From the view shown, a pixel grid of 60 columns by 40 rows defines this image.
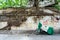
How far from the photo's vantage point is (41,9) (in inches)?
87.7

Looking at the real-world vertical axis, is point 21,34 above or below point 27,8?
below

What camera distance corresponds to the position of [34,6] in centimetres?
222

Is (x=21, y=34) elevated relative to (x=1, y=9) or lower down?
lower down

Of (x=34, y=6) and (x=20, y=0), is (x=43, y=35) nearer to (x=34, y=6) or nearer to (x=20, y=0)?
(x=34, y=6)

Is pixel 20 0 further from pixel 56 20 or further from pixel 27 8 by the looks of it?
pixel 56 20

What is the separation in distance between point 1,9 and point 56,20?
71cm

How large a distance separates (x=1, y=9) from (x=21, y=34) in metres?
0.41

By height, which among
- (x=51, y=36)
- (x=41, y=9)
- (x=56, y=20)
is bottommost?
(x=51, y=36)

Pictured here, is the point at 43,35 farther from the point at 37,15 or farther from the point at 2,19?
the point at 2,19

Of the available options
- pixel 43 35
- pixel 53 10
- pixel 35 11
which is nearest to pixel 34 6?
pixel 35 11

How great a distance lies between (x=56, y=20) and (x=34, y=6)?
0.33 meters

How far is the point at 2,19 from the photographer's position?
7.45 feet

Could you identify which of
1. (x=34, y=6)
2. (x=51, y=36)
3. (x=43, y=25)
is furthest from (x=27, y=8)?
(x=51, y=36)

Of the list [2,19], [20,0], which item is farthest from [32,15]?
[2,19]
